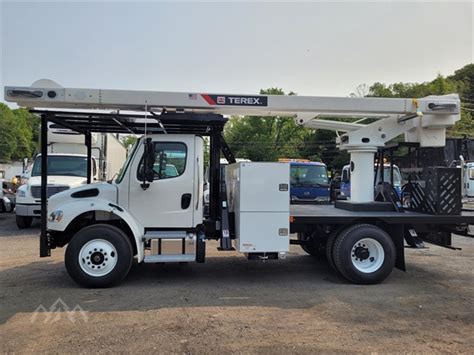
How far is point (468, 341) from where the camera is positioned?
483 cm

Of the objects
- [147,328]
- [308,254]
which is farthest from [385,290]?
[147,328]

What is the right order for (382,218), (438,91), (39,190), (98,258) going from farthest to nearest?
(438,91) → (39,190) → (382,218) → (98,258)

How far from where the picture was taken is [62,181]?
1338 cm

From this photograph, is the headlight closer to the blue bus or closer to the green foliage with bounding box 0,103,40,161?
the blue bus

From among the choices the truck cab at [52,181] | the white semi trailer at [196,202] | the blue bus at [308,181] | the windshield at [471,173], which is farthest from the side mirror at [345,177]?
the windshield at [471,173]

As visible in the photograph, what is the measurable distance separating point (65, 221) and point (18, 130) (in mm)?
87580

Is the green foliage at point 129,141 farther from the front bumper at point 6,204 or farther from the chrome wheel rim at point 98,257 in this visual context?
the front bumper at point 6,204

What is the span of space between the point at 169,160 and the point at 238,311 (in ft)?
9.09

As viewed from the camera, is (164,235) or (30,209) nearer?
(164,235)

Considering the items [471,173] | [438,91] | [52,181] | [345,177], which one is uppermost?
[438,91]

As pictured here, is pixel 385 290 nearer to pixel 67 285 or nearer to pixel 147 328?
pixel 147 328

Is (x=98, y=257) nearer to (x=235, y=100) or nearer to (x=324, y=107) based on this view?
(x=235, y=100)

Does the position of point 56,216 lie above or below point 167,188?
below

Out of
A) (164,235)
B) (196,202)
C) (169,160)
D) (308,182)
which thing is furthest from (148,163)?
(308,182)
